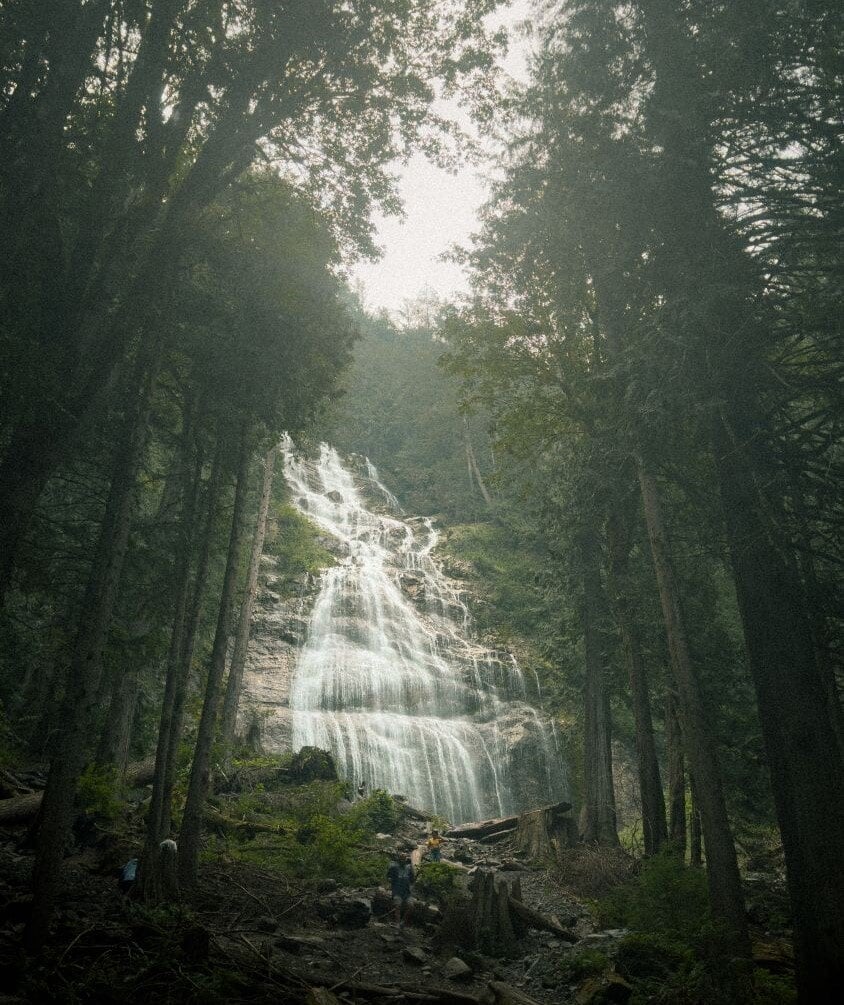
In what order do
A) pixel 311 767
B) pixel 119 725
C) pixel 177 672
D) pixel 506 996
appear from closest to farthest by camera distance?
1. pixel 506 996
2. pixel 177 672
3. pixel 119 725
4. pixel 311 767

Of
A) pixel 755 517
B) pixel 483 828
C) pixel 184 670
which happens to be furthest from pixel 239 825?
pixel 755 517

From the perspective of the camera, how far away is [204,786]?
8.47m

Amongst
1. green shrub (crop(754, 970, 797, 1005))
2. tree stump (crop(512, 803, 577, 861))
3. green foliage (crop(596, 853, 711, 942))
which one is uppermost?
tree stump (crop(512, 803, 577, 861))

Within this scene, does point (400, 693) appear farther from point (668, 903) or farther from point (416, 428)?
point (416, 428)

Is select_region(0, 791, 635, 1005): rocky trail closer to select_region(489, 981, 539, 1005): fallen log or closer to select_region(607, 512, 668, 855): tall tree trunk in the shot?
select_region(489, 981, 539, 1005): fallen log

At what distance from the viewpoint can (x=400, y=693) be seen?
73.2ft

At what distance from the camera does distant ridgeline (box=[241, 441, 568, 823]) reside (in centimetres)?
1941

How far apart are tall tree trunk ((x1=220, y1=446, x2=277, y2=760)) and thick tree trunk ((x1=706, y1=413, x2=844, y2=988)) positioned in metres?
10.8

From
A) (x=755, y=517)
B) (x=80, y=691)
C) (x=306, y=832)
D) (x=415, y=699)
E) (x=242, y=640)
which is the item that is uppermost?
(x=242, y=640)

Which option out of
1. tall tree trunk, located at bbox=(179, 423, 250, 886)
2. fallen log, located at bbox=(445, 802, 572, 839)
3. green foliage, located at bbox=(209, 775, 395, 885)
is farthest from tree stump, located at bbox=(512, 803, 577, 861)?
tall tree trunk, located at bbox=(179, 423, 250, 886)

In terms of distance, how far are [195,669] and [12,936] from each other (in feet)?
53.9

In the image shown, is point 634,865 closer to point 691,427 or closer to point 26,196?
point 691,427

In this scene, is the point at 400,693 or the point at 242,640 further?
the point at 400,693

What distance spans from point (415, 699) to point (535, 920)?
14.3 m
